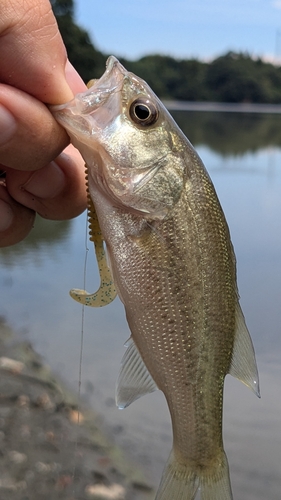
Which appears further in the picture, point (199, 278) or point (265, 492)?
point (265, 492)

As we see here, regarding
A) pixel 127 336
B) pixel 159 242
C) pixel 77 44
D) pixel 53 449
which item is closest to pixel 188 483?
pixel 159 242

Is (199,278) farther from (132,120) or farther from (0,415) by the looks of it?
(0,415)

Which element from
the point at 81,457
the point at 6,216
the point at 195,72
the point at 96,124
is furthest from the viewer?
the point at 195,72

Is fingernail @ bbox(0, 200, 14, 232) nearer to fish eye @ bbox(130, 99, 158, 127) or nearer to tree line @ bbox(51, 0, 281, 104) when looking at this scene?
fish eye @ bbox(130, 99, 158, 127)

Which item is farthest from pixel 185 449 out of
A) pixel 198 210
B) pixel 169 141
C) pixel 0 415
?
pixel 0 415

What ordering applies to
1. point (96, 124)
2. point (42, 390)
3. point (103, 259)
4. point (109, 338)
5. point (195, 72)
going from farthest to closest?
1. point (195, 72)
2. point (109, 338)
3. point (42, 390)
4. point (103, 259)
5. point (96, 124)

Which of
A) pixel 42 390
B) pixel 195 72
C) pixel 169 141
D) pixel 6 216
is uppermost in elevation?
pixel 195 72
